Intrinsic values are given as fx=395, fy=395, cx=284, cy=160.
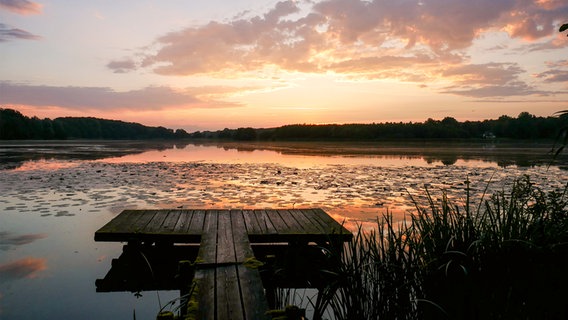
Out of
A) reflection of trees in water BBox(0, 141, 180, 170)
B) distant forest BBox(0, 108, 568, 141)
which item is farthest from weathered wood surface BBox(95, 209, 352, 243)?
distant forest BBox(0, 108, 568, 141)

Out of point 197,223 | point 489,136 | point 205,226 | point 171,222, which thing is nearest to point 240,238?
point 205,226

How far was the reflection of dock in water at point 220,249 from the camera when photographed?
4.57 m

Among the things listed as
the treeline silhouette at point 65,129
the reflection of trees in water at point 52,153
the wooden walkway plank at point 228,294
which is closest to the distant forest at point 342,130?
the treeline silhouette at point 65,129

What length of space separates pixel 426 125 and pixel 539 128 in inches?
993

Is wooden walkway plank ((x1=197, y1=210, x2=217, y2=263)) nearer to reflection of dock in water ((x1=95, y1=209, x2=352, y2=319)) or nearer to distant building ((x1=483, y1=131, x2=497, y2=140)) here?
reflection of dock in water ((x1=95, y1=209, x2=352, y2=319))

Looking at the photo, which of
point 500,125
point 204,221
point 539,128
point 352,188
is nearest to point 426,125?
point 500,125

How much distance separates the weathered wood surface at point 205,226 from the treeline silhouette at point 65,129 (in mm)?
99053

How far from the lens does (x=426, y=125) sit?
10262 cm

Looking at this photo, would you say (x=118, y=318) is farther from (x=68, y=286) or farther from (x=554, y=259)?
(x=554, y=259)

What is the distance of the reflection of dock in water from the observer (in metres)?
4.57

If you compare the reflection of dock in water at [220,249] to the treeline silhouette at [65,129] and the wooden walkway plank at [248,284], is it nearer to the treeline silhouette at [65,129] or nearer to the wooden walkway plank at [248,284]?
the wooden walkway plank at [248,284]

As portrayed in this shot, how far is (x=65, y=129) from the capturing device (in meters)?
117

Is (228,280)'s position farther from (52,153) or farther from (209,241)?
(52,153)

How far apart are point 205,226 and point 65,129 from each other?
5032 inches
